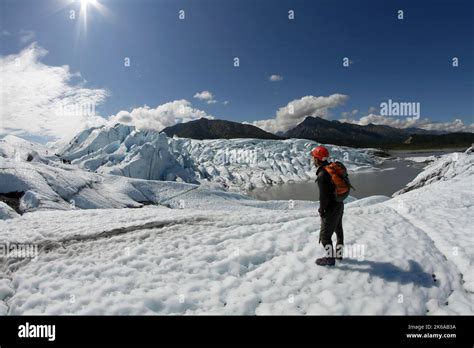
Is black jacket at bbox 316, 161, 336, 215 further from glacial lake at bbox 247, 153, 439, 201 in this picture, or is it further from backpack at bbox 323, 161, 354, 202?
glacial lake at bbox 247, 153, 439, 201

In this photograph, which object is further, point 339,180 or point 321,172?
point 321,172

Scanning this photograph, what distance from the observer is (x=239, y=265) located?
19.5 feet

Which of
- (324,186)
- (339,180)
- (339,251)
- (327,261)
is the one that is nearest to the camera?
(339,180)

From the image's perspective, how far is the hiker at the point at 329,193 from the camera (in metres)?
5.19

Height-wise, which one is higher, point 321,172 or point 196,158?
point 196,158

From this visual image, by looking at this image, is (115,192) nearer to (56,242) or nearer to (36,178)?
(36,178)

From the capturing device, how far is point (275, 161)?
92.4 meters

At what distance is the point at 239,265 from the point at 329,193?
242cm

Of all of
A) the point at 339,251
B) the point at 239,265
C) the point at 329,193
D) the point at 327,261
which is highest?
the point at 329,193

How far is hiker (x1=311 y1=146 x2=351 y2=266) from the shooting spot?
5.19 m

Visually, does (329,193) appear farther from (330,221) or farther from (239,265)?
(239,265)

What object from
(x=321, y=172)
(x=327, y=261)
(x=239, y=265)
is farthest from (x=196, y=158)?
(x=321, y=172)

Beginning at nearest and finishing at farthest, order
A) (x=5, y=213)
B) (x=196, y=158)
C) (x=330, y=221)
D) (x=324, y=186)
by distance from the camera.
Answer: (x=324, y=186) → (x=330, y=221) → (x=5, y=213) → (x=196, y=158)
